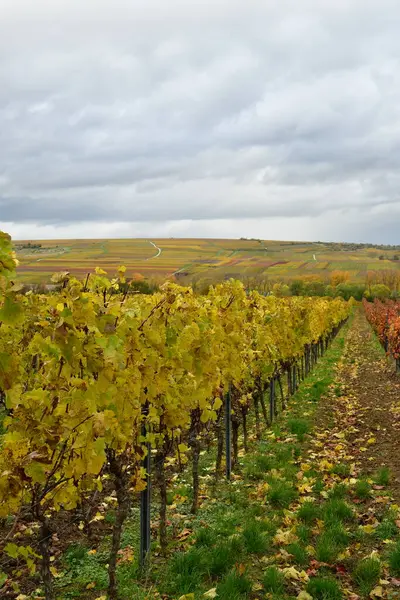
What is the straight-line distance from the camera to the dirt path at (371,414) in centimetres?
845

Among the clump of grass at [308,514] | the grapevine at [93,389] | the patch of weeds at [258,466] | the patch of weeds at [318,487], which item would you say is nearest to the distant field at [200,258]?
the patch of weeds at [258,466]

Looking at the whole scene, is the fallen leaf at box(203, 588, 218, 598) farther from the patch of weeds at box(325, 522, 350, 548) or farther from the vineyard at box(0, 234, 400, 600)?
the patch of weeds at box(325, 522, 350, 548)

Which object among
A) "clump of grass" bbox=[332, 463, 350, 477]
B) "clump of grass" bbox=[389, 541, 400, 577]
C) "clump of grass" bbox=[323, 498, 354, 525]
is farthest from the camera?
"clump of grass" bbox=[332, 463, 350, 477]

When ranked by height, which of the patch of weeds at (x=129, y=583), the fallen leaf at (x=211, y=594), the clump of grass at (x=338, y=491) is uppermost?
the fallen leaf at (x=211, y=594)

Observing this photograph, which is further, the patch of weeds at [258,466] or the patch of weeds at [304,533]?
the patch of weeds at [258,466]

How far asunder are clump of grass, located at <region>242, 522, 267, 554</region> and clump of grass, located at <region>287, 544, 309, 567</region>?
318 millimetres

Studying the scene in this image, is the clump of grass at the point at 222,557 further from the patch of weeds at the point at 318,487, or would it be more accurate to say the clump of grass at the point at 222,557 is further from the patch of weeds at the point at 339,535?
the patch of weeds at the point at 318,487

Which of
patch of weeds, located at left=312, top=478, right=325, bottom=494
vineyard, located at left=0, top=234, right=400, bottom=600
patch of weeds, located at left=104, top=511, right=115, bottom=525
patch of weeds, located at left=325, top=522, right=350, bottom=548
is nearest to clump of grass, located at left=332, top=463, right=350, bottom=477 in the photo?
vineyard, located at left=0, top=234, right=400, bottom=600

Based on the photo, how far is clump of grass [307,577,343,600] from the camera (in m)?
4.65

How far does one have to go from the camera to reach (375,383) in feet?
52.6

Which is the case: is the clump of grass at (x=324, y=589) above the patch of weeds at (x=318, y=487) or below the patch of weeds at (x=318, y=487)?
above

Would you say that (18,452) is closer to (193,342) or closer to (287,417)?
(193,342)

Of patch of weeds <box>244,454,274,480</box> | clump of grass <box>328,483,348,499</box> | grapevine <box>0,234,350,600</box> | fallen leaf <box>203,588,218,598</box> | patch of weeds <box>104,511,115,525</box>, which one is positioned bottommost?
patch of weeds <box>104,511,115,525</box>

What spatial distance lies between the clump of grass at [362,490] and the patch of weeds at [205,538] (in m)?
2.34
